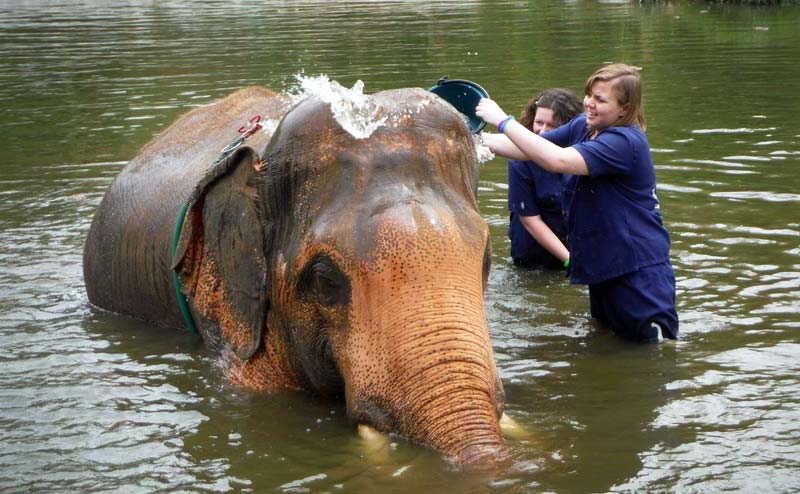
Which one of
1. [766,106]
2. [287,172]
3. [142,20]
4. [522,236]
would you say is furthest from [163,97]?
[142,20]

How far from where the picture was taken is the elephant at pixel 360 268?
4.16 m

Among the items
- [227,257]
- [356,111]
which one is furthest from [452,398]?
[227,257]

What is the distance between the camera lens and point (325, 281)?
4590 mm

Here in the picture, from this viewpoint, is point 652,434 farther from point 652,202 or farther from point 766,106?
point 766,106

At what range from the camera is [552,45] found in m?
21.9

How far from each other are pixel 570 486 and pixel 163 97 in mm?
12697

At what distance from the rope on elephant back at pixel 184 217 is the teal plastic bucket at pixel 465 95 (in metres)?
0.99

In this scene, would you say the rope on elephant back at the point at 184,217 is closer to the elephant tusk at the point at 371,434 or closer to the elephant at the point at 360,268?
the elephant at the point at 360,268

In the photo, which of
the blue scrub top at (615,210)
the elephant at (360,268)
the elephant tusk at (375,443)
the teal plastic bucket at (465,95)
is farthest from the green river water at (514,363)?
the teal plastic bucket at (465,95)

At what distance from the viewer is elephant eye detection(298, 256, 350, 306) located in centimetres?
451

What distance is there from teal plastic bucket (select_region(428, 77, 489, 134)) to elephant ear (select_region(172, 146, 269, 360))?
133cm

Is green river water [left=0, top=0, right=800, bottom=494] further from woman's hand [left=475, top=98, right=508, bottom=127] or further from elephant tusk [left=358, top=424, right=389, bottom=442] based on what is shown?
woman's hand [left=475, top=98, right=508, bottom=127]

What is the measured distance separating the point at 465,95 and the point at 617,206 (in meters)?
1.02

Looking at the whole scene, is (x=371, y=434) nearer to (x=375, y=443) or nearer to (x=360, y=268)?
(x=375, y=443)
